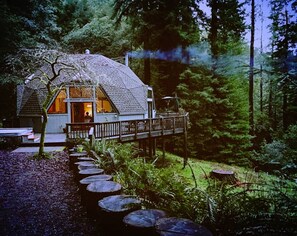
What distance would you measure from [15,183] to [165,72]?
726 inches

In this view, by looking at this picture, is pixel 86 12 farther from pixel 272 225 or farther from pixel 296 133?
pixel 272 225

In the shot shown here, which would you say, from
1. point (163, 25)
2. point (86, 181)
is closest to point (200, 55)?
point (163, 25)

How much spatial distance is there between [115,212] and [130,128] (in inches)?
382

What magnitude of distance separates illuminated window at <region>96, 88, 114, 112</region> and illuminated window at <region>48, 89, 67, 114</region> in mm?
2434

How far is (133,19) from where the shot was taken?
20203mm

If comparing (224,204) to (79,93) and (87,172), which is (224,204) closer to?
(87,172)

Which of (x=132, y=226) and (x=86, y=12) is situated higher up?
(x=86, y=12)

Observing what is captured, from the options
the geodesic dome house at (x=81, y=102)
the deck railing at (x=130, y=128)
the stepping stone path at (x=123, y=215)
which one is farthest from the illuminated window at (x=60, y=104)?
the stepping stone path at (x=123, y=215)

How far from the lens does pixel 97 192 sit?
3.92 meters

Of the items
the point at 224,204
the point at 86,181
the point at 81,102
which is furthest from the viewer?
the point at 81,102

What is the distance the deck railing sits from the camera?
11117mm

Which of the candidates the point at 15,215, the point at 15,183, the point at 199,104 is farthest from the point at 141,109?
the point at 15,215

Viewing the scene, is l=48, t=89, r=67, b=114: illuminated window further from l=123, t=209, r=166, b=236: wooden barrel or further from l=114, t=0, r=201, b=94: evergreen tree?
l=123, t=209, r=166, b=236: wooden barrel

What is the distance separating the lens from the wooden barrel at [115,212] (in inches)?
129
